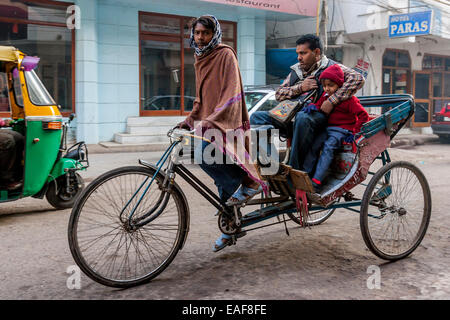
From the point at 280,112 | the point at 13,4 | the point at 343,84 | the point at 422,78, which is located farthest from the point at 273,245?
the point at 422,78

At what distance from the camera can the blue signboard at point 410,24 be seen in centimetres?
1455

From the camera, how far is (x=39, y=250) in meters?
4.07

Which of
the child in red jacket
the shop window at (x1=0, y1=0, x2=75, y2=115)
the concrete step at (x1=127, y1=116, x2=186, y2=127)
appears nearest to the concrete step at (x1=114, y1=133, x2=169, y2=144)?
the concrete step at (x1=127, y1=116, x2=186, y2=127)

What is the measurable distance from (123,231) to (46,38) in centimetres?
1073

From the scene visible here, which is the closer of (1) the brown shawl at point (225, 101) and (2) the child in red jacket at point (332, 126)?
(1) the brown shawl at point (225, 101)

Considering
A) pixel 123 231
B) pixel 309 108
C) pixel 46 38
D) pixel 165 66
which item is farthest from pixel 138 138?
pixel 123 231

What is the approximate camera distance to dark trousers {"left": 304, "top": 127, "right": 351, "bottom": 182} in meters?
3.71

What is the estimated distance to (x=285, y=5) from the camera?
48.2 ft

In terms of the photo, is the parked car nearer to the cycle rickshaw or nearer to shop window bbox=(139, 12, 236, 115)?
shop window bbox=(139, 12, 236, 115)

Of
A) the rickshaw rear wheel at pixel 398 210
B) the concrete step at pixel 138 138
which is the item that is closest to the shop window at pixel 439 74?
the concrete step at pixel 138 138

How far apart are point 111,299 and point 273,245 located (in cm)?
167

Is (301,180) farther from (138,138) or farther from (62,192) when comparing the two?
(138,138)

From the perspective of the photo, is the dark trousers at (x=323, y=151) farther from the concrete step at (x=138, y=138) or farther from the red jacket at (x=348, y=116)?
the concrete step at (x=138, y=138)

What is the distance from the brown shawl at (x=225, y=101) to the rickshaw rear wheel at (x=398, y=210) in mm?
1033
